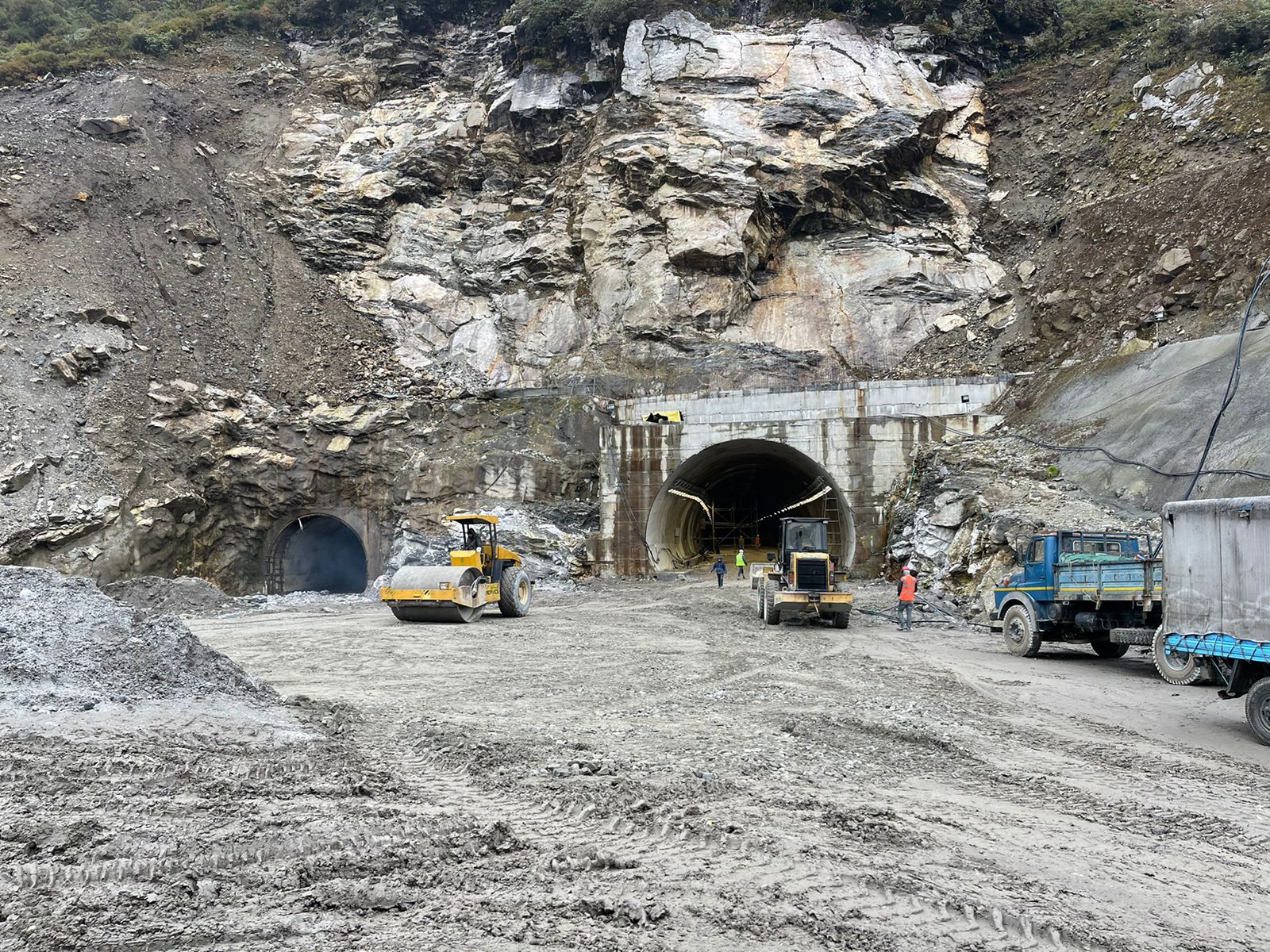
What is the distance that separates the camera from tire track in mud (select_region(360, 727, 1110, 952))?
2871mm

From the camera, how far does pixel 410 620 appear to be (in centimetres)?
1364

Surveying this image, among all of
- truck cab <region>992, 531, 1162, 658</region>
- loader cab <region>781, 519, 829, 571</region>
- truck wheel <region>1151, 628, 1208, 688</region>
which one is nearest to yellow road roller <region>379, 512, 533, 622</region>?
loader cab <region>781, 519, 829, 571</region>

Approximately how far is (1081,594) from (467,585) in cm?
911

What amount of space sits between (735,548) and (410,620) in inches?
740

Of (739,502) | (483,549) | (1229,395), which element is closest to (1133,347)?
(1229,395)

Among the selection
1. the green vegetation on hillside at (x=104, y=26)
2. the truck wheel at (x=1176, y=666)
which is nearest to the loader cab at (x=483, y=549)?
the truck wheel at (x=1176, y=666)

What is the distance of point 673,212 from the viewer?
27.7 metres

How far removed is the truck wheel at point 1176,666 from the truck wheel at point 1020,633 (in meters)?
3.26

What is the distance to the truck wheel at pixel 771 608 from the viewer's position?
13244 millimetres

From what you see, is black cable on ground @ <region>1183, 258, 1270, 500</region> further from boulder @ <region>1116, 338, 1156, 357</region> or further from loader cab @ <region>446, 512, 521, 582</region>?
loader cab @ <region>446, 512, 521, 582</region>

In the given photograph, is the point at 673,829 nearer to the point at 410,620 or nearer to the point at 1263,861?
the point at 1263,861

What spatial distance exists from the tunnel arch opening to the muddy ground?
14.2m

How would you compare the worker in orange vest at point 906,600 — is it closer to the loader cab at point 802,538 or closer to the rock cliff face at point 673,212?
the loader cab at point 802,538

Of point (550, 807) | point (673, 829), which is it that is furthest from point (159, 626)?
point (673, 829)
